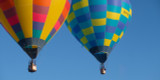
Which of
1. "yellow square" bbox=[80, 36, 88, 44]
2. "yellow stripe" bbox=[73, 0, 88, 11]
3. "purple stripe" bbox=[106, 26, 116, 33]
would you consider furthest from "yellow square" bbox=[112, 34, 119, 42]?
"yellow stripe" bbox=[73, 0, 88, 11]

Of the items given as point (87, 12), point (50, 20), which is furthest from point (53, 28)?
point (87, 12)

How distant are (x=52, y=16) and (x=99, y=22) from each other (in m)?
3.87

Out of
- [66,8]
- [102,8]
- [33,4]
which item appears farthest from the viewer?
[102,8]

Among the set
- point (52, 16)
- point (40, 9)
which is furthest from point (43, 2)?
point (52, 16)

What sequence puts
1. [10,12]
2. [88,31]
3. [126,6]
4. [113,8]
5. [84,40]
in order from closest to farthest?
1. [10,12]
2. [113,8]
3. [88,31]
4. [84,40]
5. [126,6]

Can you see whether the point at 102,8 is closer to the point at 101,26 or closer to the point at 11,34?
the point at 101,26

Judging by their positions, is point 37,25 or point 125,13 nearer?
point 37,25

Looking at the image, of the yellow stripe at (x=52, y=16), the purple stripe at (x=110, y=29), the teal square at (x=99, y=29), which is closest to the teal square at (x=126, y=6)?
the purple stripe at (x=110, y=29)

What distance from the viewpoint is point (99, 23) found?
69.6ft

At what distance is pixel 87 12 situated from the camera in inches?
837

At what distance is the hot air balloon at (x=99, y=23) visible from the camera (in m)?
21.2

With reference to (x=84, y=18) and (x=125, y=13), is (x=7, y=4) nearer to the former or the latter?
(x=84, y=18)

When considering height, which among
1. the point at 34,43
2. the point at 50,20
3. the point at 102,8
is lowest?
the point at 34,43

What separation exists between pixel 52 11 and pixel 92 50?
4368 millimetres
